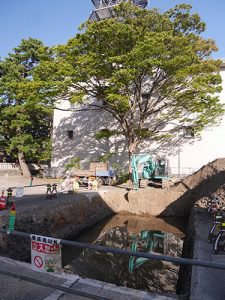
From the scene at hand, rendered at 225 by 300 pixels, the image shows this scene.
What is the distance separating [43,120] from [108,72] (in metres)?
16.1

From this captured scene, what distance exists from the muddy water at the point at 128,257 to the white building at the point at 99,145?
10306mm

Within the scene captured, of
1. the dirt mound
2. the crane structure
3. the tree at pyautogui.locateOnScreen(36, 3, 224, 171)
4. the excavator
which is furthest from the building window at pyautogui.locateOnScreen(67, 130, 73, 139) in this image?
the dirt mound

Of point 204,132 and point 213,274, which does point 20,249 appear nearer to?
point 213,274

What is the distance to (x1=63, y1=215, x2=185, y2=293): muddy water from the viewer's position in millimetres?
7984

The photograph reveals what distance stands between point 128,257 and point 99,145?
1930cm

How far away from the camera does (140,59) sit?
17062 mm

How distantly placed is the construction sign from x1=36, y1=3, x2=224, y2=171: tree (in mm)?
14871

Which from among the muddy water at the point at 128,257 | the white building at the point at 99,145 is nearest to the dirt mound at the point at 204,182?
the muddy water at the point at 128,257

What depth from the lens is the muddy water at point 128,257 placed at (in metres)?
7.98

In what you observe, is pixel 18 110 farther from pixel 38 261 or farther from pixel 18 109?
pixel 38 261

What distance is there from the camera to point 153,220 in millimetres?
15766

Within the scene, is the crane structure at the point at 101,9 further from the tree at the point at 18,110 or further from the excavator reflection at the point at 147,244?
the excavator reflection at the point at 147,244

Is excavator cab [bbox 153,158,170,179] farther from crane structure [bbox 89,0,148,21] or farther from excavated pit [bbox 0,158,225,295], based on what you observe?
crane structure [bbox 89,0,148,21]

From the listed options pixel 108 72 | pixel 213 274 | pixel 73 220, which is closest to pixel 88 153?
pixel 108 72
